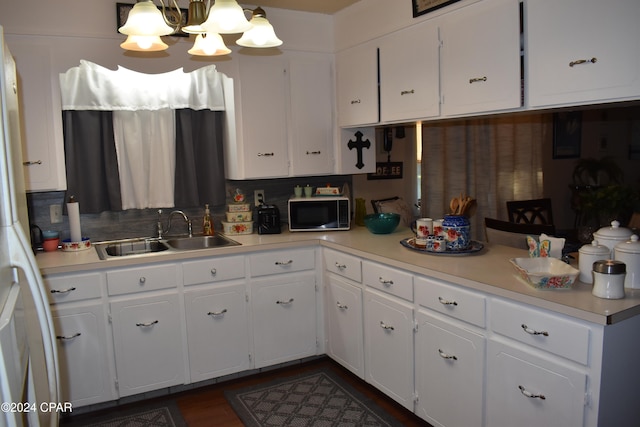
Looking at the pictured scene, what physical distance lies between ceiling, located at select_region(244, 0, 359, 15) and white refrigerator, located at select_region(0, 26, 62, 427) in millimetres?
2136

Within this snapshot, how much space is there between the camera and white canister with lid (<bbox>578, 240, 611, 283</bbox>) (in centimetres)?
201

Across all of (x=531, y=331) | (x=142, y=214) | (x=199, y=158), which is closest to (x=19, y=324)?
(x=531, y=331)

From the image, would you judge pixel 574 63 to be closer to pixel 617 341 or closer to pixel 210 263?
pixel 617 341

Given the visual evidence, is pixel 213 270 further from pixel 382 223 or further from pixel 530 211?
pixel 530 211

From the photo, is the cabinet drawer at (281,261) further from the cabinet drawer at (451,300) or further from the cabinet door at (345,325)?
the cabinet drawer at (451,300)

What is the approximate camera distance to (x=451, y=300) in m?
2.33

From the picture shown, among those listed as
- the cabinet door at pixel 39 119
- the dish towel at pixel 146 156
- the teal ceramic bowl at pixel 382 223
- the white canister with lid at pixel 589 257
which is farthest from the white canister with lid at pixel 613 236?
the cabinet door at pixel 39 119

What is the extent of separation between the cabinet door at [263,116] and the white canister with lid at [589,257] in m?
2.11

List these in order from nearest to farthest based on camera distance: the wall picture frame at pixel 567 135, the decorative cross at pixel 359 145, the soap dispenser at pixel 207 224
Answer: the soap dispenser at pixel 207 224, the decorative cross at pixel 359 145, the wall picture frame at pixel 567 135

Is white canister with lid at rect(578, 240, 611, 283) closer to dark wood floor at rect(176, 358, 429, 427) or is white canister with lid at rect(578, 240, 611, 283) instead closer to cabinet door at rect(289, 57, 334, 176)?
dark wood floor at rect(176, 358, 429, 427)

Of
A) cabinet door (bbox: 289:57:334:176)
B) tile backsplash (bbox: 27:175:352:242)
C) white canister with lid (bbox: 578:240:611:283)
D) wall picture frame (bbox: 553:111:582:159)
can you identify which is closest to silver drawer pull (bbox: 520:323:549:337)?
white canister with lid (bbox: 578:240:611:283)

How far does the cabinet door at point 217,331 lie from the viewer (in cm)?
309

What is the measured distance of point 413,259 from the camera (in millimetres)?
2627

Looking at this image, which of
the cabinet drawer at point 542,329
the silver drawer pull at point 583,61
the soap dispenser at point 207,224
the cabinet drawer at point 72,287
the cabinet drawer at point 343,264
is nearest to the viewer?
the cabinet drawer at point 542,329
